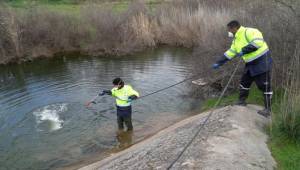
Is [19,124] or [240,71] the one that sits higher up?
[240,71]

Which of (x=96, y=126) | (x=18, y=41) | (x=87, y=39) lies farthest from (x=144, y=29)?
(x=96, y=126)

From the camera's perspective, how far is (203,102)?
48.7 feet

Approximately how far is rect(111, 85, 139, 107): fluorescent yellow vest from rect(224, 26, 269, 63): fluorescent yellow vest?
345cm

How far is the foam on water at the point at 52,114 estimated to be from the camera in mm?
Answer: 13164

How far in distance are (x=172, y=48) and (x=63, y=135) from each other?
16.4 m

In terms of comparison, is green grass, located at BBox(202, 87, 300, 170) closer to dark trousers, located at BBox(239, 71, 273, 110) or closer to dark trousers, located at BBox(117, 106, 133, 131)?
dark trousers, located at BBox(239, 71, 273, 110)

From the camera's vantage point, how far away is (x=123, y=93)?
10922 millimetres

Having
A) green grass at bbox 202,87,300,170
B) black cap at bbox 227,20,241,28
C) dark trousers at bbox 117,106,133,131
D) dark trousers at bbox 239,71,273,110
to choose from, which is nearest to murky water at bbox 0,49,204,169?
dark trousers at bbox 117,106,133,131

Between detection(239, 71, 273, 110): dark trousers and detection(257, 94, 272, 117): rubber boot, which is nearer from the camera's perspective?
detection(239, 71, 273, 110): dark trousers

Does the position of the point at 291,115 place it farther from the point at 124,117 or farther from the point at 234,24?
the point at 124,117

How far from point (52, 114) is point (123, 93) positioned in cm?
484

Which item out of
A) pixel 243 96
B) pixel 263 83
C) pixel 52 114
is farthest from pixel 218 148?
pixel 52 114

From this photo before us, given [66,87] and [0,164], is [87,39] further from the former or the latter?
[0,164]

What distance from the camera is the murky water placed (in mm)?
11141
